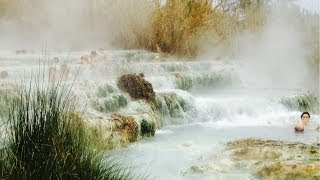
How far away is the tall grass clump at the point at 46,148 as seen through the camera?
3799 mm

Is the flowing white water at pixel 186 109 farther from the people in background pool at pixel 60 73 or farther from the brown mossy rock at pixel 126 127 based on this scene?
the people in background pool at pixel 60 73

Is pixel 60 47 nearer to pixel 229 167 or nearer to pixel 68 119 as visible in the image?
pixel 229 167

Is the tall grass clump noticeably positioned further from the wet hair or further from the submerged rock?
the wet hair

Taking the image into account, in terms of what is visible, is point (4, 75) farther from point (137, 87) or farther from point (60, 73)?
point (60, 73)

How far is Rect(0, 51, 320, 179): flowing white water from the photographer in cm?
757

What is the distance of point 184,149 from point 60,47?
1250 cm

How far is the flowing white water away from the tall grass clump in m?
2.38

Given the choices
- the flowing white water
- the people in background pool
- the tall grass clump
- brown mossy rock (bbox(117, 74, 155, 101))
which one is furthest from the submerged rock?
the tall grass clump

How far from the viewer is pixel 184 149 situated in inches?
331

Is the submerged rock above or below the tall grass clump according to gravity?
below

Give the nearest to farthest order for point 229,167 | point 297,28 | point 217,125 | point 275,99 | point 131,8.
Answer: point 229,167 → point 217,125 → point 275,99 → point 131,8 → point 297,28

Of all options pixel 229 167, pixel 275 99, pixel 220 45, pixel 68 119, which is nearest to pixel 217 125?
pixel 275 99

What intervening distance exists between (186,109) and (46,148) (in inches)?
323

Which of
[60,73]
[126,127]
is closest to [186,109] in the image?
[126,127]
